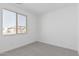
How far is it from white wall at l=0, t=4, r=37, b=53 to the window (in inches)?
8.2

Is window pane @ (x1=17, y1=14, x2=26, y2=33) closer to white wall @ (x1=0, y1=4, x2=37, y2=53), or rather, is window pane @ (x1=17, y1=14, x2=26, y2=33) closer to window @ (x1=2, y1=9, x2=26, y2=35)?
window @ (x1=2, y1=9, x2=26, y2=35)

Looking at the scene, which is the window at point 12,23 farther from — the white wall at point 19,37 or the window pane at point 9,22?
the white wall at point 19,37

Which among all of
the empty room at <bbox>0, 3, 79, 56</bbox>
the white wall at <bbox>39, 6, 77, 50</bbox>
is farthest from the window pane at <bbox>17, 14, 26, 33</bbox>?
the white wall at <bbox>39, 6, 77, 50</bbox>

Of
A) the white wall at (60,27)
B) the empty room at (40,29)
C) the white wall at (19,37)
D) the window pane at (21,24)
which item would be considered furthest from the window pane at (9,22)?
the white wall at (60,27)

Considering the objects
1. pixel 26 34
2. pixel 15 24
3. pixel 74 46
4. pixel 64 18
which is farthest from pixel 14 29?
pixel 74 46

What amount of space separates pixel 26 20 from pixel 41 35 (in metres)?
1.54

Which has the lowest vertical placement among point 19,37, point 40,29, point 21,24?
point 19,37

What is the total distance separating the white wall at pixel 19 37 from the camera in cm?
299

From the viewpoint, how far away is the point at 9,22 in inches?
135

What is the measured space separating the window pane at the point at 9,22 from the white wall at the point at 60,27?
2.11 meters

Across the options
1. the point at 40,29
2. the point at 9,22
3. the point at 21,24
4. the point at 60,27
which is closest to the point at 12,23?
the point at 9,22

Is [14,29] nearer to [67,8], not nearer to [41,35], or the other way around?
[41,35]

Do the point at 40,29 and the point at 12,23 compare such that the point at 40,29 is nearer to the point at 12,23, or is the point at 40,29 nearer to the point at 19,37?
the point at 19,37

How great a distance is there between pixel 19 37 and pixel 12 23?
2.55ft
